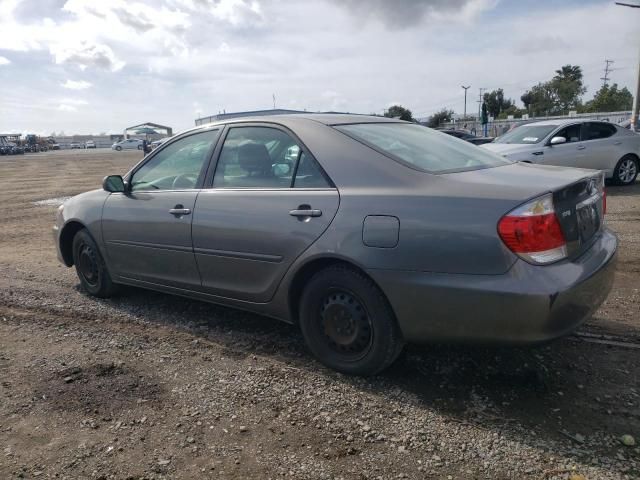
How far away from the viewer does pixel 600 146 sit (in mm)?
11055

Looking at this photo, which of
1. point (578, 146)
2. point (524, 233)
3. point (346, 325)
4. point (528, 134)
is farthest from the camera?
point (528, 134)

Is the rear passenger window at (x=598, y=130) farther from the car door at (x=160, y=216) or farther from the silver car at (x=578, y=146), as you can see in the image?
the car door at (x=160, y=216)

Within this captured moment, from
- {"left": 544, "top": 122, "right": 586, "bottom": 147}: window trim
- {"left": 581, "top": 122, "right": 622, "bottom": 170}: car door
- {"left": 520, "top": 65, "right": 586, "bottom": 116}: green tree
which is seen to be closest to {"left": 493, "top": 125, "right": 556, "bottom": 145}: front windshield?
{"left": 544, "top": 122, "right": 586, "bottom": 147}: window trim

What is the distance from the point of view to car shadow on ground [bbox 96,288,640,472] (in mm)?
2770

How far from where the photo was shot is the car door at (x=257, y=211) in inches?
131

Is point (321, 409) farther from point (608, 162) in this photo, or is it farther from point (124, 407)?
point (608, 162)

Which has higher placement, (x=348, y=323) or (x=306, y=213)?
(x=306, y=213)

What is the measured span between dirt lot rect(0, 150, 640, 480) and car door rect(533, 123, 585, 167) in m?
6.74

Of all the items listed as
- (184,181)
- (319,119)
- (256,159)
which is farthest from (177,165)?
(319,119)

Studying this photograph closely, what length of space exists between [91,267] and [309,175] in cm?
273

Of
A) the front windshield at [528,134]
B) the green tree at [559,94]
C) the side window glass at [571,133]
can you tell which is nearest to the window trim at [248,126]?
the front windshield at [528,134]

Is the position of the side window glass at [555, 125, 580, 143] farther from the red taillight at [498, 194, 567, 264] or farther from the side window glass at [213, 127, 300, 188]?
the red taillight at [498, 194, 567, 264]

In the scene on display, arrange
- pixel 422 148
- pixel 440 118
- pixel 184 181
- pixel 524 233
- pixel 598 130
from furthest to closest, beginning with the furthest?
pixel 440 118, pixel 598 130, pixel 184 181, pixel 422 148, pixel 524 233

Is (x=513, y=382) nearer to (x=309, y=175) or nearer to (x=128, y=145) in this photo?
(x=309, y=175)
